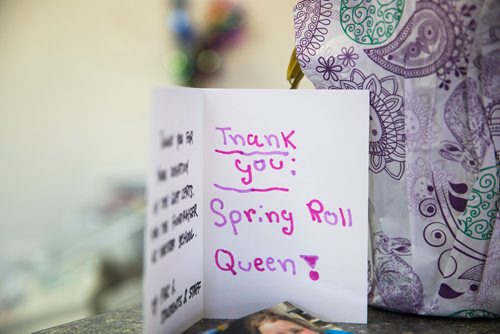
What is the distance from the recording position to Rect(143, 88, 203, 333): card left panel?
406 mm

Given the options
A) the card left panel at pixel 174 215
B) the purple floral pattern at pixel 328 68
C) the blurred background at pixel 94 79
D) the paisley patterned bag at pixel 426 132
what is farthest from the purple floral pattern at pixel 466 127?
the blurred background at pixel 94 79

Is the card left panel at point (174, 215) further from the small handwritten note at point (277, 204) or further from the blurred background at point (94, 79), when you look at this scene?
the blurred background at point (94, 79)

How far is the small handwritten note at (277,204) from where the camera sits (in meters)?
0.52

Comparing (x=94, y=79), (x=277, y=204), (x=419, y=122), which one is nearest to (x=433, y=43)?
(x=419, y=122)

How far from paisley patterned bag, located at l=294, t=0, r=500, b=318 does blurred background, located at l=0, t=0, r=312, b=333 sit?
1.92 metres

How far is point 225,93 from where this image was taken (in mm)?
525

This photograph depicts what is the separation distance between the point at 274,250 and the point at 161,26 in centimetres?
222

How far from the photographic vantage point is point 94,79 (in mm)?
2570


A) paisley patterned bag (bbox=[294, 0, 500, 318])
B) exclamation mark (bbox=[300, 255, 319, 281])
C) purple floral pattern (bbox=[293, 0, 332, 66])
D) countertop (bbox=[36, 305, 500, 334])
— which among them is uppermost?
purple floral pattern (bbox=[293, 0, 332, 66])

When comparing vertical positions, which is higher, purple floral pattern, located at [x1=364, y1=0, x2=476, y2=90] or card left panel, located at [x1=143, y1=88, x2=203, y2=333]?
purple floral pattern, located at [x1=364, y1=0, x2=476, y2=90]

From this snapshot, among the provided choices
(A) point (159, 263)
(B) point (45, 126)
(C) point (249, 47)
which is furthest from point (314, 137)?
(B) point (45, 126)

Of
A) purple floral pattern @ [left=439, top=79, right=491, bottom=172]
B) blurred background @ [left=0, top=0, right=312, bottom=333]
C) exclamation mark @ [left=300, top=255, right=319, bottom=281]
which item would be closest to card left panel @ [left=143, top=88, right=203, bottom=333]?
exclamation mark @ [left=300, top=255, right=319, bottom=281]

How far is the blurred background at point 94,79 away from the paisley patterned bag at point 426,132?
192 centimetres

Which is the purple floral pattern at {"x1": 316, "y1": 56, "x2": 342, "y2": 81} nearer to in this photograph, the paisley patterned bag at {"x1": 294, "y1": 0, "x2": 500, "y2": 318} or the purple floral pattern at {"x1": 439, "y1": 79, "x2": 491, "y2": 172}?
the paisley patterned bag at {"x1": 294, "y1": 0, "x2": 500, "y2": 318}
